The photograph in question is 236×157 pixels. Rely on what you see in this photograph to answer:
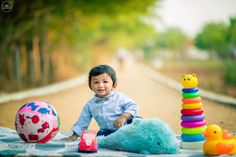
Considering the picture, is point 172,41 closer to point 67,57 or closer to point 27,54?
point 67,57

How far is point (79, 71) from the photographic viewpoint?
33.9 meters

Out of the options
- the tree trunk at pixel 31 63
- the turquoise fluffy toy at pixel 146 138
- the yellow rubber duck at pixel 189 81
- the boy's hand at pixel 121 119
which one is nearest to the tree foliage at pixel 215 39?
the tree trunk at pixel 31 63

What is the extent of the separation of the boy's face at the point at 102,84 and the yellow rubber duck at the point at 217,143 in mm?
1422

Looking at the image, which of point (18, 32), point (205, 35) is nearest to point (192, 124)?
point (18, 32)

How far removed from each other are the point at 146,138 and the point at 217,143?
838mm

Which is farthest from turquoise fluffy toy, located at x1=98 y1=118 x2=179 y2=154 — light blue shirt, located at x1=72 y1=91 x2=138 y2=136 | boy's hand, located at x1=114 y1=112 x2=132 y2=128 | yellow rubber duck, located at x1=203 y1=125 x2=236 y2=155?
light blue shirt, located at x1=72 y1=91 x2=138 y2=136

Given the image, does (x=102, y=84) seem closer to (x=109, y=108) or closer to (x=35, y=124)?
(x=109, y=108)

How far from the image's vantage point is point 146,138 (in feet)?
17.9

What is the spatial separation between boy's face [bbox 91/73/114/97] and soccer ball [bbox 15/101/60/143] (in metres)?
0.69

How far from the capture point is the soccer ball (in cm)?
584

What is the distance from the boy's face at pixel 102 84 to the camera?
239 inches

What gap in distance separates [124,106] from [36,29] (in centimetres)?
1396

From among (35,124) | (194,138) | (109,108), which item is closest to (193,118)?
(194,138)

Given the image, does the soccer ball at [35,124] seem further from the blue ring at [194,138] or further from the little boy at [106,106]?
the blue ring at [194,138]
